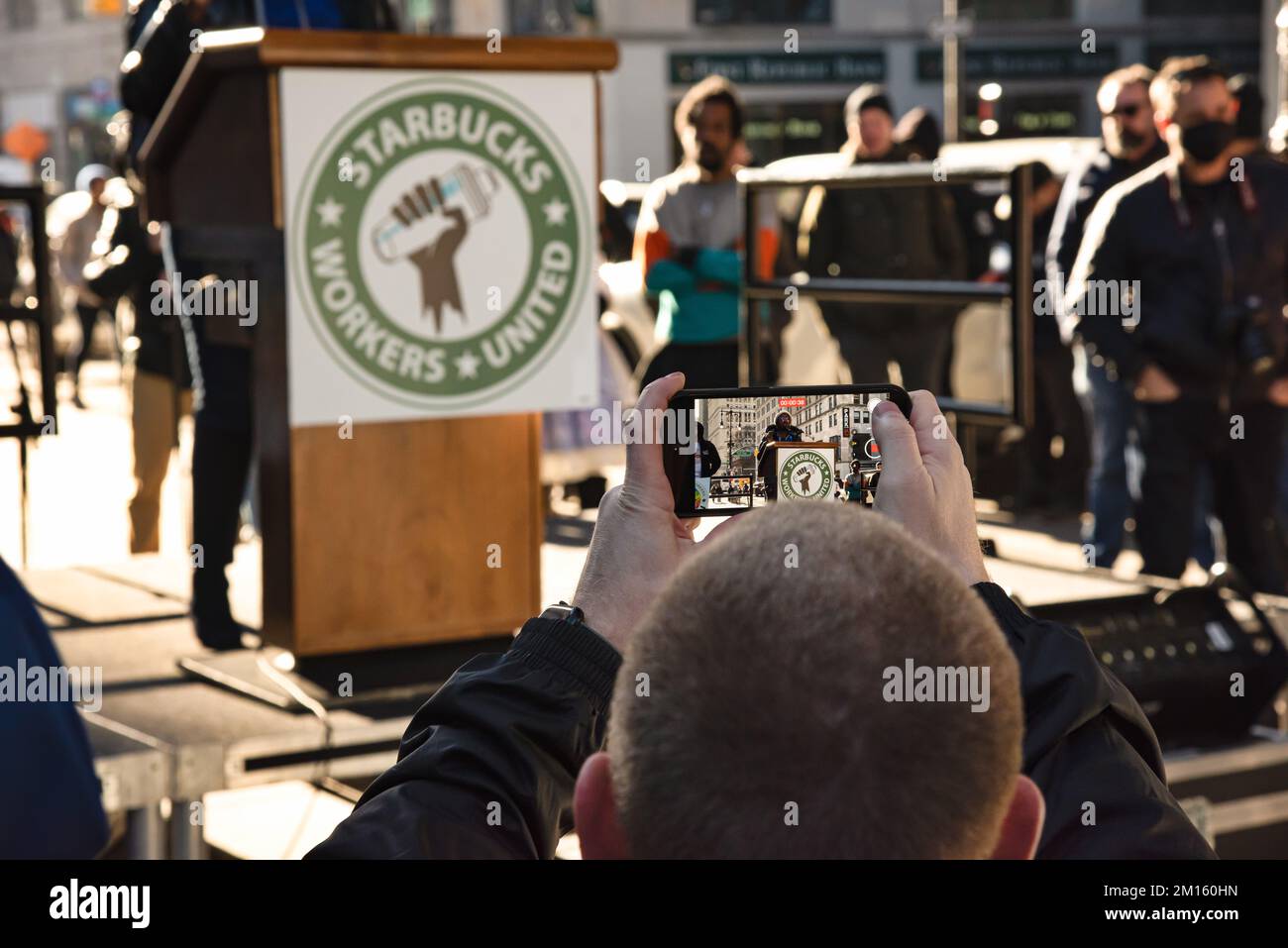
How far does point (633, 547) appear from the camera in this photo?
138 cm

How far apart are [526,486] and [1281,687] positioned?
6.04 ft

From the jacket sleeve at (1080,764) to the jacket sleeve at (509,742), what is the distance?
31 centimetres

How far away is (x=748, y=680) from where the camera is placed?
101 centimetres

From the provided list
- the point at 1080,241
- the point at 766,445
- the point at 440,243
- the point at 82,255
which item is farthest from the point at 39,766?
the point at 82,255

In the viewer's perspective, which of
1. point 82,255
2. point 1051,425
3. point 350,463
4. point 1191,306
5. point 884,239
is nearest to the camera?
point 350,463

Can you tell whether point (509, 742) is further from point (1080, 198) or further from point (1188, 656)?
point (1080, 198)

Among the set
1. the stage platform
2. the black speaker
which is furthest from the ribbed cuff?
the black speaker

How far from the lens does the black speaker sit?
4.15 meters

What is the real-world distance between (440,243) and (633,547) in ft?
8.53

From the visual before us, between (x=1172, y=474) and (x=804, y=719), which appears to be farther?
(x=1172, y=474)

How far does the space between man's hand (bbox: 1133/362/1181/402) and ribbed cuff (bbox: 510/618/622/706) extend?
4782mm

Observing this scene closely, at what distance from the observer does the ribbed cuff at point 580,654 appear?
4.40 ft

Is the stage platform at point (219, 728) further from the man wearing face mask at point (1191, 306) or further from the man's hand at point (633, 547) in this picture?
the man's hand at point (633, 547)
